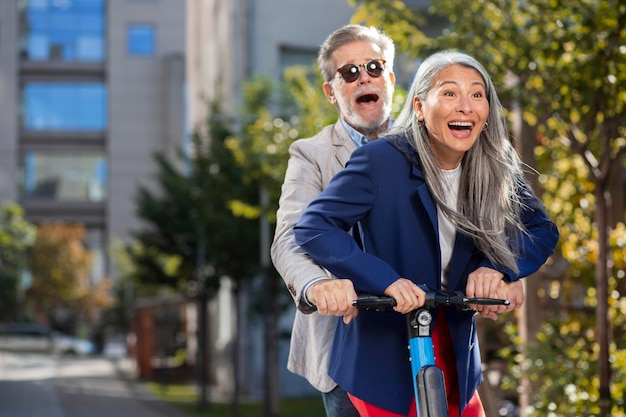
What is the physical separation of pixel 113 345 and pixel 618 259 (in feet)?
211

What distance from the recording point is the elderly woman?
9.55ft

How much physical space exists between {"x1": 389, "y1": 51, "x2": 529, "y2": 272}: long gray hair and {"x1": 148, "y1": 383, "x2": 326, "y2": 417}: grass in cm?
1705

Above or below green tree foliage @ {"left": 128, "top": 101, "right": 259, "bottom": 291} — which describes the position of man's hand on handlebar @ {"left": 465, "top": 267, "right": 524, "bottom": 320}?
above

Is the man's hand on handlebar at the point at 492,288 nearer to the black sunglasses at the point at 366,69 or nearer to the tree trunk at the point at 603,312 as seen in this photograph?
the black sunglasses at the point at 366,69

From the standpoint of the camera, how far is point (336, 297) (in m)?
2.77

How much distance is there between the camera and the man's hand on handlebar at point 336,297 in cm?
277

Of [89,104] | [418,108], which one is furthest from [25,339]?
[418,108]

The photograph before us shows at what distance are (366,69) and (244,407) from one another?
2020 cm

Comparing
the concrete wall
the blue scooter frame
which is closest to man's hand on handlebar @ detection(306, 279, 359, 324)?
the blue scooter frame

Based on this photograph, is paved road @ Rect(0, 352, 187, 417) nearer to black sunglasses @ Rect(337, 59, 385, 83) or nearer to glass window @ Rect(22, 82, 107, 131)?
black sunglasses @ Rect(337, 59, 385, 83)

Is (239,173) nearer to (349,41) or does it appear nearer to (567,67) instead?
(567,67)

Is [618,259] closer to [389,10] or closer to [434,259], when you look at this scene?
[389,10]

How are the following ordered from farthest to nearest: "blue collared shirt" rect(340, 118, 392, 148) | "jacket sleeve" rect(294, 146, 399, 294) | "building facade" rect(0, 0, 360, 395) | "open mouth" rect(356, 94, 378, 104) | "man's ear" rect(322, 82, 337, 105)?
"building facade" rect(0, 0, 360, 395) → "man's ear" rect(322, 82, 337, 105) → "open mouth" rect(356, 94, 378, 104) → "blue collared shirt" rect(340, 118, 392, 148) → "jacket sleeve" rect(294, 146, 399, 294)

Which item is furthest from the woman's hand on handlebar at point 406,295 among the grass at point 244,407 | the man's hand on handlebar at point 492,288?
the grass at point 244,407
